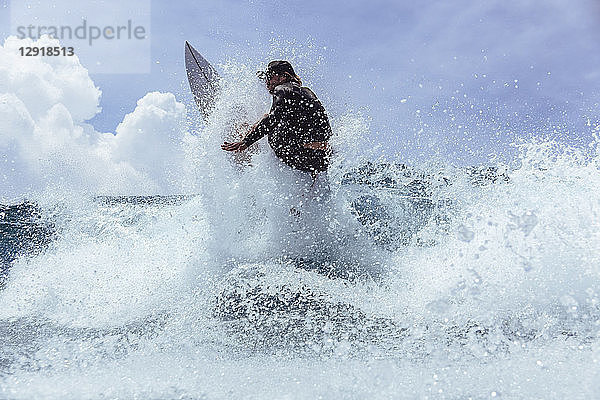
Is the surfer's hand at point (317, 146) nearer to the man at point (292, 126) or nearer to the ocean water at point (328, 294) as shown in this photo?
the man at point (292, 126)

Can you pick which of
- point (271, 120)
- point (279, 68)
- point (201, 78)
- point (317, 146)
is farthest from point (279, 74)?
point (201, 78)

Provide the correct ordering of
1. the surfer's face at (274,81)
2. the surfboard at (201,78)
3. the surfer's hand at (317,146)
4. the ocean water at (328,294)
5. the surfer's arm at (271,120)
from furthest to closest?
1. the surfboard at (201,78)
2. the surfer's face at (274,81)
3. the surfer's hand at (317,146)
4. the surfer's arm at (271,120)
5. the ocean water at (328,294)

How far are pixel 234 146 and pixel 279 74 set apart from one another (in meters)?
0.98

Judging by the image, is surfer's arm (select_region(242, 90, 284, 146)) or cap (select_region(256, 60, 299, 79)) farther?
cap (select_region(256, 60, 299, 79))

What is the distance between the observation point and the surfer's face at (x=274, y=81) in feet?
15.7

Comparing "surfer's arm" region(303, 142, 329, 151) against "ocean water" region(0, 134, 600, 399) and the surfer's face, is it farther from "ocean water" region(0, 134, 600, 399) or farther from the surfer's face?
the surfer's face

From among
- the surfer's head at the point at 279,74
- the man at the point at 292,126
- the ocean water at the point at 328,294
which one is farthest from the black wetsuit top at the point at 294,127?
the ocean water at the point at 328,294

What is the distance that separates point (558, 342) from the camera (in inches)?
92.3

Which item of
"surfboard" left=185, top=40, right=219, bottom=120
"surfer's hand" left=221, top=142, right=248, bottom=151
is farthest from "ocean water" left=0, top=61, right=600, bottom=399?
"surfboard" left=185, top=40, right=219, bottom=120

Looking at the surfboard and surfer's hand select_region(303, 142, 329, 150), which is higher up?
the surfboard

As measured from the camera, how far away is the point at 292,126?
4609 millimetres

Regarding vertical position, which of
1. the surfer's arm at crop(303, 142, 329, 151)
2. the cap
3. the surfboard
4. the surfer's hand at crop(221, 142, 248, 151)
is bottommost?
the surfer's arm at crop(303, 142, 329, 151)

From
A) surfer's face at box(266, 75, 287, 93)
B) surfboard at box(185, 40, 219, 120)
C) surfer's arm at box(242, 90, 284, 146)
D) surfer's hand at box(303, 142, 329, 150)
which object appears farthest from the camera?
surfboard at box(185, 40, 219, 120)

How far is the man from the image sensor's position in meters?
4.56
